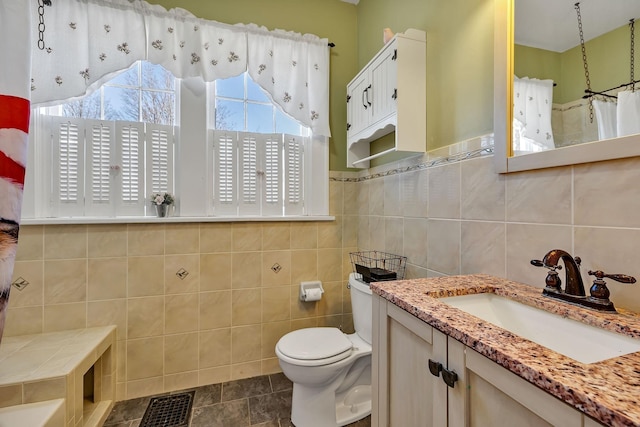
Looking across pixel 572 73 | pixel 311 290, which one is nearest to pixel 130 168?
pixel 311 290

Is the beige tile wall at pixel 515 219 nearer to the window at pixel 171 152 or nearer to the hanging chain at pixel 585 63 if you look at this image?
the hanging chain at pixel 585 63

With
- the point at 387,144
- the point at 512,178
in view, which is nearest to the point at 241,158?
the point at 387,144

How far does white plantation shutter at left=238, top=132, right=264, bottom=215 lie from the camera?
1.97 metres

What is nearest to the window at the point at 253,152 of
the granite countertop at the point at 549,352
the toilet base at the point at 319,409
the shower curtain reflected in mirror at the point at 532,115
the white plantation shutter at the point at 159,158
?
the white plantation shutter at the point at 159,158

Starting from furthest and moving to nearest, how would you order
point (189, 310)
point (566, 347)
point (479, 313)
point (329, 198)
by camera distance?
point (329, 198), point (189, 310), point (479, 313), point (566, 347)

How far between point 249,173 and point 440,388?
1695 mm

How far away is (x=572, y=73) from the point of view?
86cm

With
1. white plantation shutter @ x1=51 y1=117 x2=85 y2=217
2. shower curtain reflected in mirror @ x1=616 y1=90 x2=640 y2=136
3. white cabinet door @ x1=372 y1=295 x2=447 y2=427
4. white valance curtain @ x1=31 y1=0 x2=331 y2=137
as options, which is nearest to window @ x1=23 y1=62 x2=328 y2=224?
white plantation shutter @ x1=51 y1=117 x2=85 y2=217

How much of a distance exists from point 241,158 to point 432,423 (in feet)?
5.84

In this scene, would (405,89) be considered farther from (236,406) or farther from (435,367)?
(236,406)

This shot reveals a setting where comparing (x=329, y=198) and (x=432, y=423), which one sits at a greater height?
(x=329, y=198)

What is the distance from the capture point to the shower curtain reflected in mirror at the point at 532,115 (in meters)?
0.92

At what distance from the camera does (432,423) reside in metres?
0.73

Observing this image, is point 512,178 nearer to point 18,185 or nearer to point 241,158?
point 241,158
